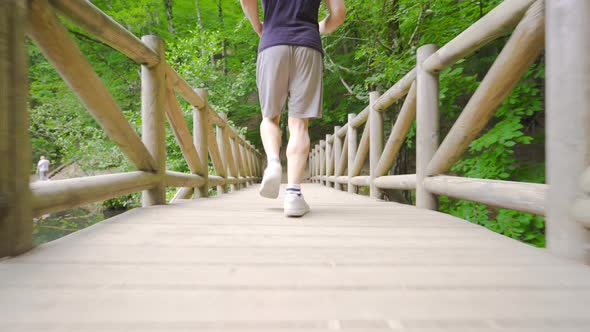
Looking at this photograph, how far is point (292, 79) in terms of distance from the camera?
6.65 feet

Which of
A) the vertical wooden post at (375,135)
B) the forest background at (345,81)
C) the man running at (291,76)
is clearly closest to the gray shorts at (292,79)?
the man running at (291,76)

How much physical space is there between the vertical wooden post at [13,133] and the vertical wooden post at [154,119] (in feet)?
3.93

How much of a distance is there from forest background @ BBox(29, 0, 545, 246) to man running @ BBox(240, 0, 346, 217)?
7.27 feet

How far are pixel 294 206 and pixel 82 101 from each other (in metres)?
1.10

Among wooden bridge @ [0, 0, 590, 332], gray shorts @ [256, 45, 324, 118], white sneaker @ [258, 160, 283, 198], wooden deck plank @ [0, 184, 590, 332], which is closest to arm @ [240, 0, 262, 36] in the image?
gray shorts @ [256, 45, 324, 118]

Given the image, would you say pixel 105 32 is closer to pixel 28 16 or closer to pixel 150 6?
pixel 28 16

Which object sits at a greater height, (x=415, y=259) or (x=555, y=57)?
(x=555, y=57)

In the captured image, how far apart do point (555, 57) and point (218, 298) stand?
1216 mm

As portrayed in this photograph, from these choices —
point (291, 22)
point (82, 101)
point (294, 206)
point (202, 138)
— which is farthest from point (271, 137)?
point (202, 138)

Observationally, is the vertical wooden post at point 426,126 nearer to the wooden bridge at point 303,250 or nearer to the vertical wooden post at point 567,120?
the wooden bridge at point 303,250

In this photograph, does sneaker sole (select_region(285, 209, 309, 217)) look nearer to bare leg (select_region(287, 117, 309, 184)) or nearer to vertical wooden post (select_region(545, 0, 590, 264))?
bare leg (select_region(287, 117, 309, 184))

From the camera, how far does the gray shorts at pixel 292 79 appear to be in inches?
76.9

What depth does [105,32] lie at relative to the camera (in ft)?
5.44

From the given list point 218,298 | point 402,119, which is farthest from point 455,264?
point 402,119
